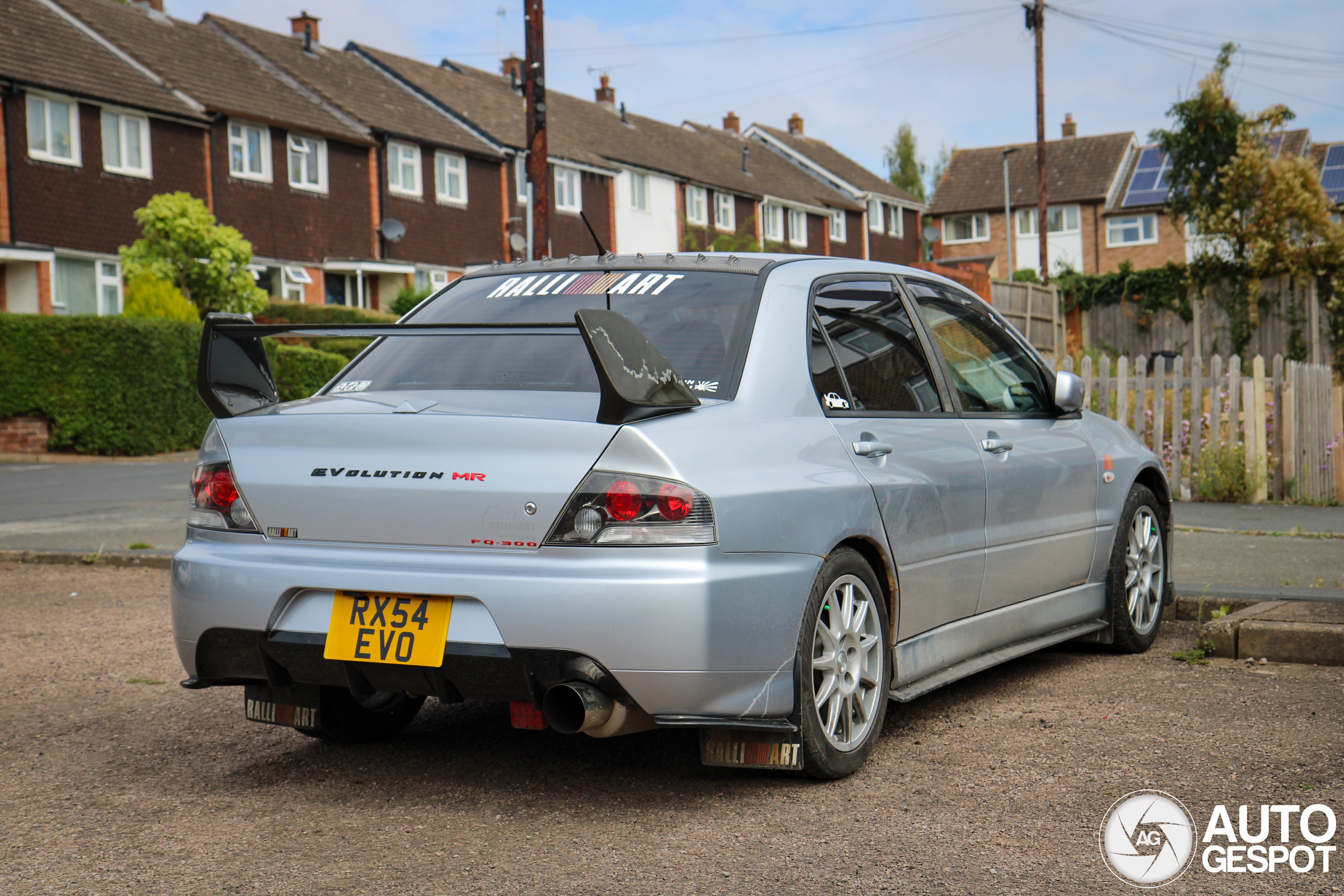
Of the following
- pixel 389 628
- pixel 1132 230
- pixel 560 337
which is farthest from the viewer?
pixel 1132 230

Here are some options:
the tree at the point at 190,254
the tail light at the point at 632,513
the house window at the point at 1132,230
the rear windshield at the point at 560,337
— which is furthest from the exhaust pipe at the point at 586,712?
the house window at the point at 1132,230

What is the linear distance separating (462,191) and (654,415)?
3659 cm

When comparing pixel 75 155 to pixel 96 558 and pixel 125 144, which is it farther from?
pixel 96 558

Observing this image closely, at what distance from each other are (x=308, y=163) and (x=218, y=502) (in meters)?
31.8

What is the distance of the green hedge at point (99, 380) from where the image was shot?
21.2 meters

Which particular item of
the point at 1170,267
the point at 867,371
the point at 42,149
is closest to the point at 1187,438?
the point at 867,371

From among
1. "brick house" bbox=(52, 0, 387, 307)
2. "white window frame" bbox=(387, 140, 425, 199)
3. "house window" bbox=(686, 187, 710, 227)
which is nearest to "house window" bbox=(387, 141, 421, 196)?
"white window frame" bbox=(387, 140, 425, 199)

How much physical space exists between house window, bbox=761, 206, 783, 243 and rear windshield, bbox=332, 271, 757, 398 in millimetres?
48879

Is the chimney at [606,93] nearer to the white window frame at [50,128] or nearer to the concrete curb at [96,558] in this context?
the white window frame at [50,128]

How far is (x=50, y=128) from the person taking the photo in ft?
89.1

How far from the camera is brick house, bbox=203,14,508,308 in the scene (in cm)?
3619

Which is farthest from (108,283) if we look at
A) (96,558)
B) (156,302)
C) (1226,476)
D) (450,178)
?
(1226,476)

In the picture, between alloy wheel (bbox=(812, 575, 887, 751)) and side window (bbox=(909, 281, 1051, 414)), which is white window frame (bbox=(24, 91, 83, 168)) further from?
alloy wheel (bbox=(812, 575, 887, 751))

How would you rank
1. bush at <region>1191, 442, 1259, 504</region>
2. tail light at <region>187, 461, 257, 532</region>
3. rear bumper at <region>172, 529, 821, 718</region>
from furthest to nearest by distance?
bush at <region>1191, 442, 1259, 504</region> → tail light at <region>187, 461, 257, 532</region> → rear bumper at <region>172, 529, 821, 718</region>
